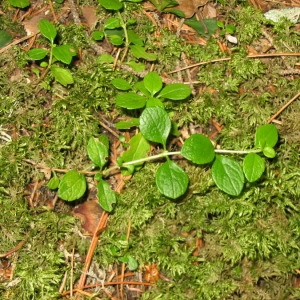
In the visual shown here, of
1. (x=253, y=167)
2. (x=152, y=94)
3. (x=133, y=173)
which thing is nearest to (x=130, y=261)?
(x=133, y=173)

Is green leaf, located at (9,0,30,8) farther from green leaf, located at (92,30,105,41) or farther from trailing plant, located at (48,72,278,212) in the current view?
trailing plant, located at (48,72,278,212)

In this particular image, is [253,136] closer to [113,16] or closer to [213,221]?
[213,221]

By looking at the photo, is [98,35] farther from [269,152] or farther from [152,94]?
[269,152]

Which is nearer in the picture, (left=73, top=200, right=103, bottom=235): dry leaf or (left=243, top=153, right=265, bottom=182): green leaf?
(left=243, top=153, right=265, bottom=182): green leaf

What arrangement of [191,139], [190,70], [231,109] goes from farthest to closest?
1. [190,70]
2. [231,109]
3. [191,139]

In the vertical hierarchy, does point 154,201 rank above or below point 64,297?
above

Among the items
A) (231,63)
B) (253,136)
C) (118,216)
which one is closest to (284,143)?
(253,136)

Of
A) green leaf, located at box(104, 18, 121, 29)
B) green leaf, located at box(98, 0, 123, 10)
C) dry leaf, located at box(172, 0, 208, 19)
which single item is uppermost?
green leaf, located at box(98, 0, 123, 10)

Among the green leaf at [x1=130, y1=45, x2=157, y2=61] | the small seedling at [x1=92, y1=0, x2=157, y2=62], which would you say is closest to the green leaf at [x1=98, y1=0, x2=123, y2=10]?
the small seedling at [x1=92, y1=0, x2=157, y2=62]
